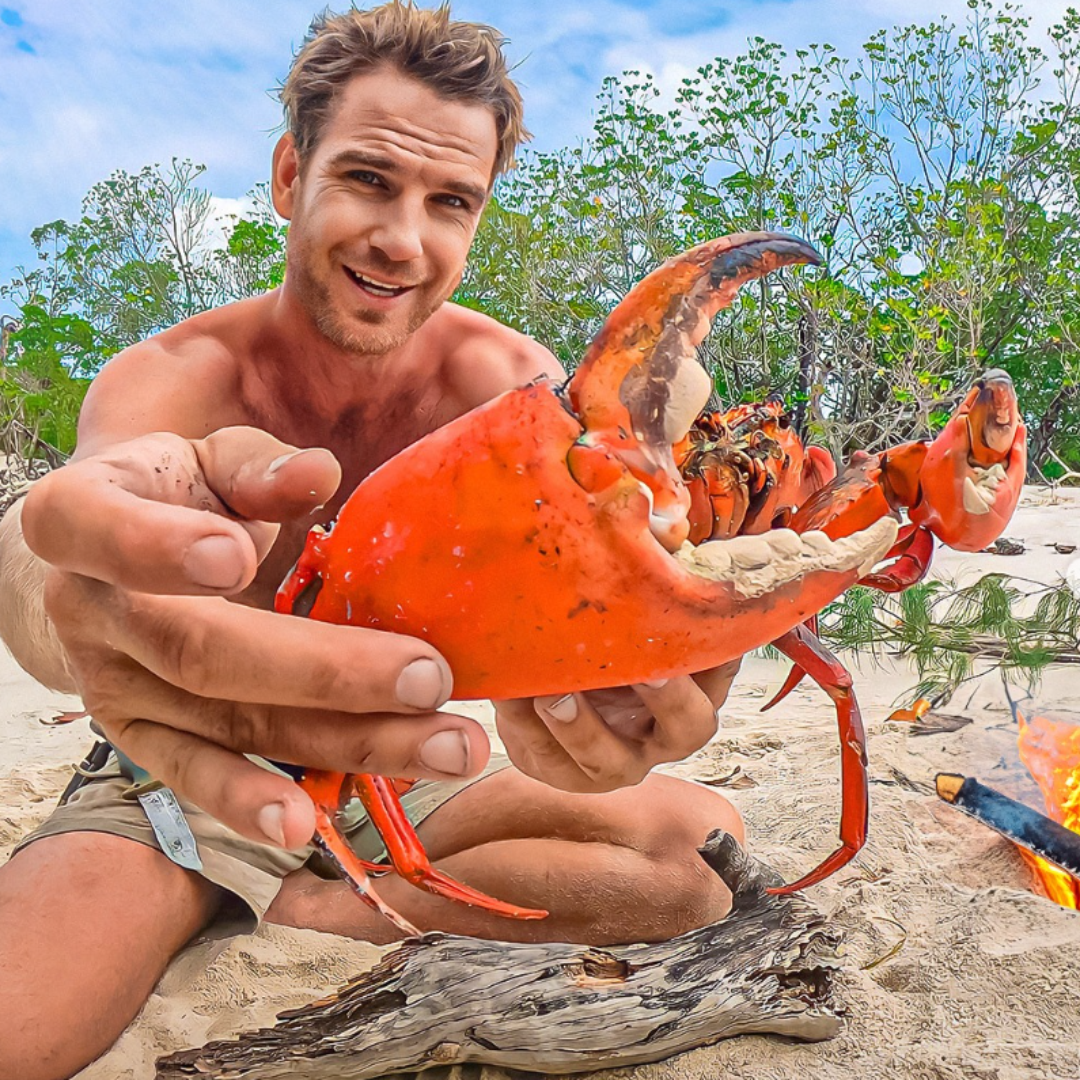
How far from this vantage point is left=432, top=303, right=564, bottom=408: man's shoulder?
9.20ft

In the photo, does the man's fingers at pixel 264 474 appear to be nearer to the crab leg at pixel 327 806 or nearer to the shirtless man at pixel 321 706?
the shirtless man at pixel 321 706

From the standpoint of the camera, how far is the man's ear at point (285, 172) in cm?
282

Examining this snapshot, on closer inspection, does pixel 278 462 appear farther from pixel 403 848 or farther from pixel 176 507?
pixel 403 848

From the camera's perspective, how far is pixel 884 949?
95.0 inches

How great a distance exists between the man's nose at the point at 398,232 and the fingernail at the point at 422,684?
5.51 ft

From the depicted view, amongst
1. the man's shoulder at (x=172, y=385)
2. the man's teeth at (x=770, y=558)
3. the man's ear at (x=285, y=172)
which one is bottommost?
the man's teeth at (x=770, y=558)

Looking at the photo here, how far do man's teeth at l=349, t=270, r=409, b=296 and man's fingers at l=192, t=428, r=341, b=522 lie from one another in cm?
152

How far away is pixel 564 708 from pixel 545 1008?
0.94m

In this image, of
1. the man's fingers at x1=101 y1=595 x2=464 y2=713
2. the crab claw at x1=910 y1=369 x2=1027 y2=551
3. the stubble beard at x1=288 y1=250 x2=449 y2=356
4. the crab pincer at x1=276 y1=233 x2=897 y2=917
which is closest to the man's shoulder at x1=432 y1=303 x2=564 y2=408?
the stubble beard at x1=288 y1=250 x2=449 y2=356

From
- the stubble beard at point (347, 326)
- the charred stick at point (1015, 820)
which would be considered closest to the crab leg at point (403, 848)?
the stubble beard at point (347, 326)

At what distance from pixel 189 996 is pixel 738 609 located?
6.41ft

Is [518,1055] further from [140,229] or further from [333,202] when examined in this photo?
[140,229]

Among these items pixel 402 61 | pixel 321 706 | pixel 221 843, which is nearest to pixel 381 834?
pixel 321 706

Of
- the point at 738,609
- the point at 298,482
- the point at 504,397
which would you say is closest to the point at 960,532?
the point at 738,609
